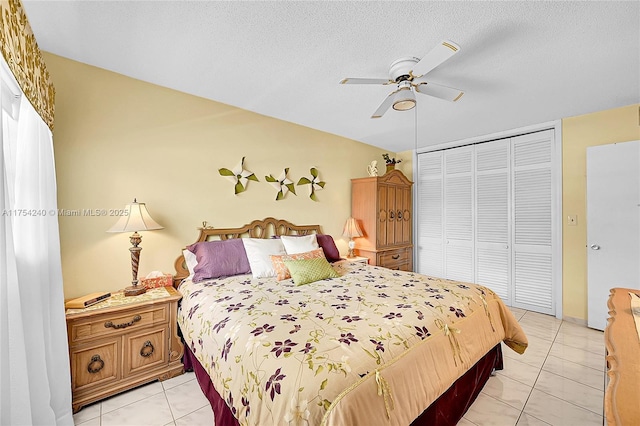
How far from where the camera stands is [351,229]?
13.5 feet

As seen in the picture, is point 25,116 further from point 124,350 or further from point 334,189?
point 334,189

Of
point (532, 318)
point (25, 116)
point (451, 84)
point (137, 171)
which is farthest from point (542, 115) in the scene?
point (25, 116)

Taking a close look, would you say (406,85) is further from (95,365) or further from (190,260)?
(95,365)

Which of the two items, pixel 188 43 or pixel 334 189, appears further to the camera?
pixel 334 189

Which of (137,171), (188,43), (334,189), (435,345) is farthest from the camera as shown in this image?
(334,189)

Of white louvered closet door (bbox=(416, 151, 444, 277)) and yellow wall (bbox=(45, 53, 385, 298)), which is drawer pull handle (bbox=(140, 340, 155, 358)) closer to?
yellow wall (bbox=(45, 53, 385, 298))

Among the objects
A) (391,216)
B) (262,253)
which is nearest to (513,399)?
(262,253)

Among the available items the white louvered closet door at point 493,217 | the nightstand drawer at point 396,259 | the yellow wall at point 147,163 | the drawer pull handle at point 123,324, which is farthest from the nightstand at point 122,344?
the white louvered closet door at point 493,217

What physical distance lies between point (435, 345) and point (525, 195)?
3.30m

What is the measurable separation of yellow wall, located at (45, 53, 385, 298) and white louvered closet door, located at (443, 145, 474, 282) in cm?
269

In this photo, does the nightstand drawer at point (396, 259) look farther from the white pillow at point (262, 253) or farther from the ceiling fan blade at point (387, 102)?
the ceiling fan blade at point (387, 102)

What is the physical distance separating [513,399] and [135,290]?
301 cm

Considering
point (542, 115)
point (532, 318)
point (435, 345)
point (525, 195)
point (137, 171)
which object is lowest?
point (532, 318)

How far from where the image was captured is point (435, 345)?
152 centimetres
